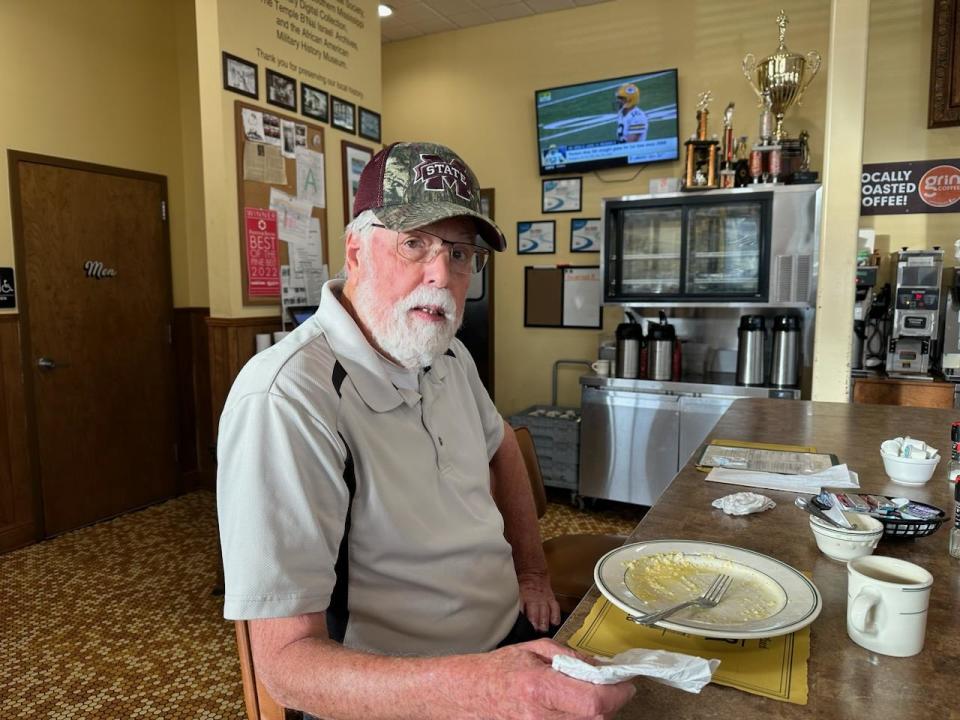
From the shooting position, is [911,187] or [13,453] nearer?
[13,453]

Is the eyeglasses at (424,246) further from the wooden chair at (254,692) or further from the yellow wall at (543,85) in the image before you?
the yellow wall at (543,85)

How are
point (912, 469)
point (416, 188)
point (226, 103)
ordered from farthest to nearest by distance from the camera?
point (226, 103) < point (912, 469) < point (416, 188)

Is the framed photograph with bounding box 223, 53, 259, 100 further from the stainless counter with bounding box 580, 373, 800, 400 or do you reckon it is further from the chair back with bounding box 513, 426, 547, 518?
the stainless counter with bounding box 580, 373, 800, 400

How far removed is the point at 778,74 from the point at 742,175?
57 centimetres

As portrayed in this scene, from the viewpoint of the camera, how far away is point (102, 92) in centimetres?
369

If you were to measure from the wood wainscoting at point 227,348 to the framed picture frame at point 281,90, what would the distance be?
1057mm

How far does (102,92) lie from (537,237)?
292cm

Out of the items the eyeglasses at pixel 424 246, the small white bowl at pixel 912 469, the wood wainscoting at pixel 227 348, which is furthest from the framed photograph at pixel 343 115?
the small white bowl at pixel 912 469

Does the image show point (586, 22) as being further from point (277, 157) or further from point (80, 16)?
point (80, 16)

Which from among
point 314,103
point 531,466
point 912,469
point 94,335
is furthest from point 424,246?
point 94,335

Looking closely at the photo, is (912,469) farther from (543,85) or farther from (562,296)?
(543,85)

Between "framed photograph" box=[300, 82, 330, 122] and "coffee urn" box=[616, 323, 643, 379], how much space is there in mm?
2102

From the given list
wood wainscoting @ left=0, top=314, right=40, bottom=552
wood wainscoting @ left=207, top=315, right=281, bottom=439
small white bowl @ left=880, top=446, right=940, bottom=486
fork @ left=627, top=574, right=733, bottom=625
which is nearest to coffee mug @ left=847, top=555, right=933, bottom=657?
fork @ left=627, top=574, right=733, bottom=625

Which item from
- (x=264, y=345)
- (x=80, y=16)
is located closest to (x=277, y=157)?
(x=264, y=345)
